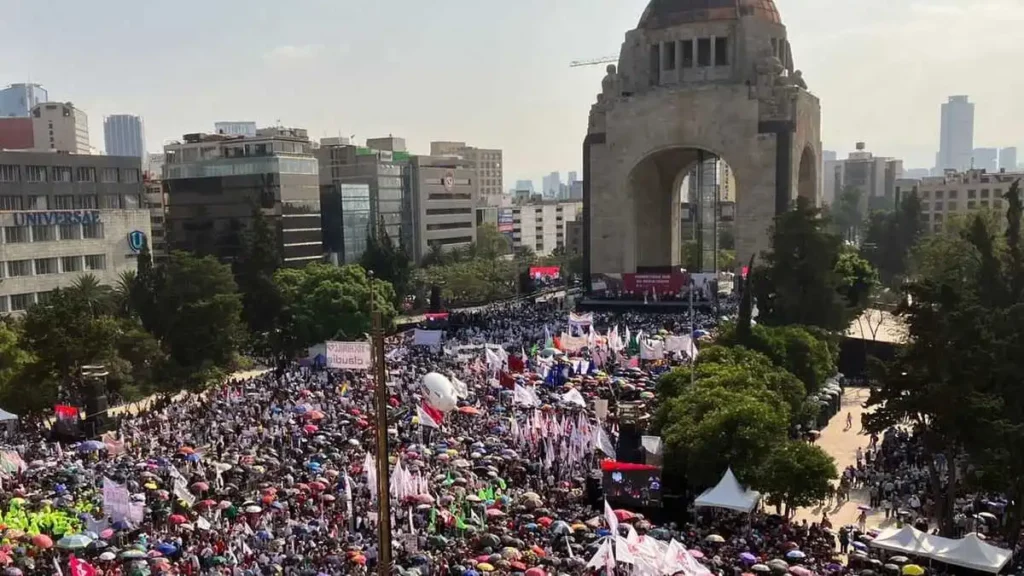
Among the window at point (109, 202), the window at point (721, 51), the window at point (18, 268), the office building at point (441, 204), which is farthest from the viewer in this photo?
the office building at point (441, 204)

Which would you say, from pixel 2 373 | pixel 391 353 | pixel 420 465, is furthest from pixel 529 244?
pixel 420 465

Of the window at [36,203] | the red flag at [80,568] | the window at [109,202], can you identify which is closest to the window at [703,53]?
the window at [109,202]

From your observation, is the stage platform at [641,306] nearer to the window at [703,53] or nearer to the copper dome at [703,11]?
the window at [703,53]

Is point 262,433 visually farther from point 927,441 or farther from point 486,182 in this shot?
point 486,182

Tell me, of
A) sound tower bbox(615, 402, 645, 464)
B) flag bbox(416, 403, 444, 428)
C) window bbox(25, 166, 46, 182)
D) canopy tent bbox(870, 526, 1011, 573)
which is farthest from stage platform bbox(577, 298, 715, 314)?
canopy tent bbox(870, 526, 1011, 573)

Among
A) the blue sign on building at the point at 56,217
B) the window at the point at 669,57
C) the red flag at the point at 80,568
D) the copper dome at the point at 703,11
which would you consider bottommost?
the red flag at the point at 80,568

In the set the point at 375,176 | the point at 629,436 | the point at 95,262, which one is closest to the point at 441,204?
the point at 375,176
